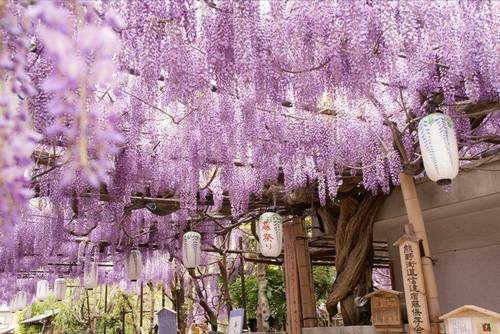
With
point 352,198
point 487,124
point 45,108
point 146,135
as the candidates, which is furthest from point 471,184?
point 45,108

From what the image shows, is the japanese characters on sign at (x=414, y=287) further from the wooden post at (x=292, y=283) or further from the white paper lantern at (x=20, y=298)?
the white paper lantern at (x=20, y=298)

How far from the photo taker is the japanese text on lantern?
7.02 m

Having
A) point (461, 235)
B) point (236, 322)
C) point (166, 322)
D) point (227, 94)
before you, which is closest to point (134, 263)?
point (166, 322)

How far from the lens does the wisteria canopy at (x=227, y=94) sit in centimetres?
232

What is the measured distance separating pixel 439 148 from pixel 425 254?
4.45 feet

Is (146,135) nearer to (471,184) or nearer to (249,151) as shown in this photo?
(249,151)

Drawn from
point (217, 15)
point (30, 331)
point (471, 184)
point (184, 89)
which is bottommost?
point (30, 331)

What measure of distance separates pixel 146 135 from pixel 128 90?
3.40 feet

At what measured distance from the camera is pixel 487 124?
5.92 m

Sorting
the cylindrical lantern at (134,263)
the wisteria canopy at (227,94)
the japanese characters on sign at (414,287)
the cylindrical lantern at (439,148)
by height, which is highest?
the wisteria canopy at (227,94)

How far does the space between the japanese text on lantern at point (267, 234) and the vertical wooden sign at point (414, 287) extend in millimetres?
2104

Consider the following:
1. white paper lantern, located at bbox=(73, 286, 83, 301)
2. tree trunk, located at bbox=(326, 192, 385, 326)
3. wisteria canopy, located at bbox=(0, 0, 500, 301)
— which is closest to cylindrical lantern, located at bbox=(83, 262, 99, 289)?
wisteria canopy, located at bbox=(0, 0, 500, 301)

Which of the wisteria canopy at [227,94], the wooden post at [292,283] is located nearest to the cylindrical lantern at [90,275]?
the wisteria canopy at [227,94]

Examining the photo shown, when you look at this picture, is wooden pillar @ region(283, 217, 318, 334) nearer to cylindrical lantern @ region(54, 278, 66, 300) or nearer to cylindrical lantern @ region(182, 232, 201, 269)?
cylindrical lantern @ region(182, 232, 201, 269)
